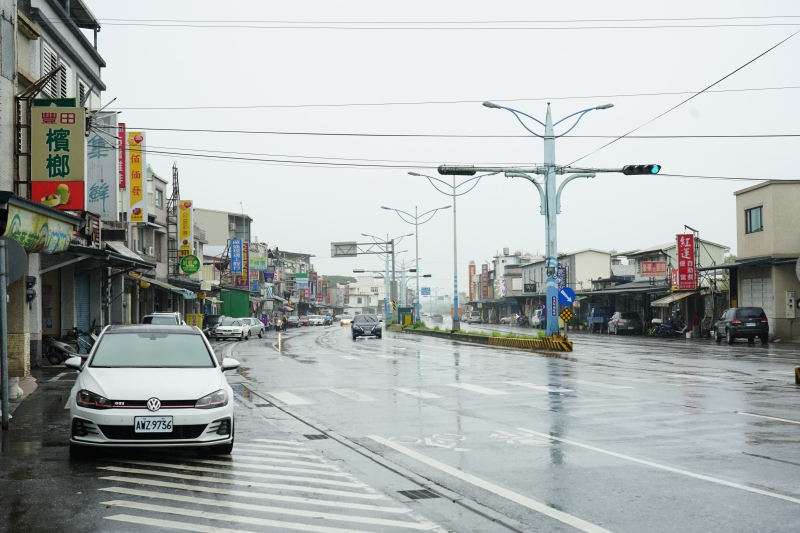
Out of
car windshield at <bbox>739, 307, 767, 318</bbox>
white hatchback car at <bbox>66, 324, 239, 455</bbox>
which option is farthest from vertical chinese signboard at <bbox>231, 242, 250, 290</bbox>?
white hatchback car at <bbox>66, 324, 239, 455</bbox>

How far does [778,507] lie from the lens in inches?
264

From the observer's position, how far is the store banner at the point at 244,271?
74.6 metres

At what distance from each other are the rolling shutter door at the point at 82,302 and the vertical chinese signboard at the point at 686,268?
31.9 m

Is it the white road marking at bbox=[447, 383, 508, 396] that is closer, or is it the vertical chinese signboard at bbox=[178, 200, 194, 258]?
the white road marking at bbox=[447, 383, 508, 396]

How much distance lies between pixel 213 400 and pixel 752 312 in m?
35.0

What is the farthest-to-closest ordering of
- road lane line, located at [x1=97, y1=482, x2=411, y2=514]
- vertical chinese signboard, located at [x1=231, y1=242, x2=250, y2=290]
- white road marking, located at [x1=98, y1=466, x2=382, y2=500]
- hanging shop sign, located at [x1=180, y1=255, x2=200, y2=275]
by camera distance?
1. vertical chinese signboard, located at [x1=231, y1=242, x2=250, y2=290]
2. hanging shop sign, located at [x1=180, y1=255, x2=200, y2=275]
3. white road marking, located at [x1=98, y1=466, x2=382, y2=500]
4. road lane line, located at [x1=97, y1=482, x2=411, y2=514]

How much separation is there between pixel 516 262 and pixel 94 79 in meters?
92.0

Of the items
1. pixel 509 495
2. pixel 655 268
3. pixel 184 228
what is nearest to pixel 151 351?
pixel 509 495

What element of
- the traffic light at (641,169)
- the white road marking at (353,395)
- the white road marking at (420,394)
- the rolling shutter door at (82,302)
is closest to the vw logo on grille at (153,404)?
the white road marking at (353,395)

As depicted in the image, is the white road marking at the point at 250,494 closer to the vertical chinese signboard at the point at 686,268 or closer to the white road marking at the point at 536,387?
the white road marking at the point at 536,387

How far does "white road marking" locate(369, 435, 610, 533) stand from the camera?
20.5ft

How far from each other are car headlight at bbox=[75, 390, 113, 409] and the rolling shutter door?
83.4 feet

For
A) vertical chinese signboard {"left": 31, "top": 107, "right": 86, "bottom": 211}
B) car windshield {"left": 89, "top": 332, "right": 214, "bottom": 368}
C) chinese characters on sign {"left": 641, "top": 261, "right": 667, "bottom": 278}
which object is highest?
vertical chinese signboard {"left": 31, "top": 107, "right": 86, "bottom": 211}

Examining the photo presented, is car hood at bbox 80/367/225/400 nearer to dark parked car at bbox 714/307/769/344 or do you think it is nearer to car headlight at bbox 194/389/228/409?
car headlight at bbox 194/389/228/409
